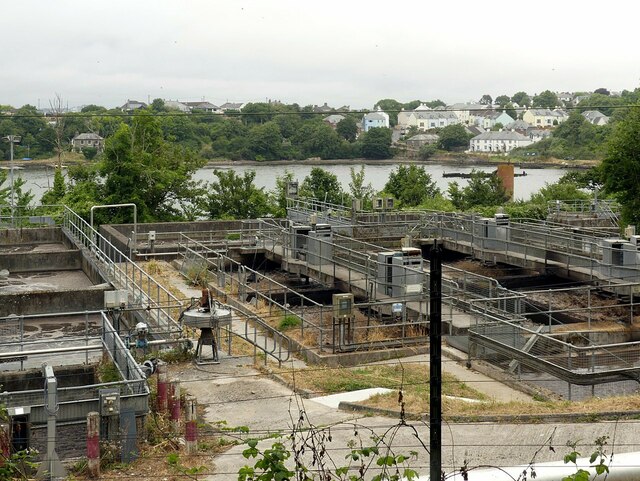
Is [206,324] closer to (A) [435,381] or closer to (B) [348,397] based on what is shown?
(B) [348,397]

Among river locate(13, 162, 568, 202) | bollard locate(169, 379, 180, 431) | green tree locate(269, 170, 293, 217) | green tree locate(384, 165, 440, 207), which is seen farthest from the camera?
river locate(13, 162, 568, 202)

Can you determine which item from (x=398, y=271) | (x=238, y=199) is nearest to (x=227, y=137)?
(x=238, y=199)

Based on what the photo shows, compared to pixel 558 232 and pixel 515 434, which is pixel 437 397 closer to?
pixel 515 434

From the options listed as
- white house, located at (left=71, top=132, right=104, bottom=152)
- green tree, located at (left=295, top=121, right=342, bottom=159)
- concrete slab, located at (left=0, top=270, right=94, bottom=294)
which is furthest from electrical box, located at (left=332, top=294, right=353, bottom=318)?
green tree, located at (left=295, top=121, right=342, bottom=159)

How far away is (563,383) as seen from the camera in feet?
71.1

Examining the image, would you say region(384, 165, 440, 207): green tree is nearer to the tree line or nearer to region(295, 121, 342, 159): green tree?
the tree line

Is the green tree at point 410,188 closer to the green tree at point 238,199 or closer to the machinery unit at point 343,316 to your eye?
the green tree at point 238,199

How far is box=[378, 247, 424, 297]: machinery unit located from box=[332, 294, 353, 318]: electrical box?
4072mm

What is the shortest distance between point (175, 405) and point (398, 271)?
13009 millimetres

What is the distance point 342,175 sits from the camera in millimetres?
124000

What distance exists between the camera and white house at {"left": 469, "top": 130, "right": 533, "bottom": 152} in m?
177

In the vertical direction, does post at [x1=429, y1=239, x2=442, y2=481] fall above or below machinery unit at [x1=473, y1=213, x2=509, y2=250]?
above

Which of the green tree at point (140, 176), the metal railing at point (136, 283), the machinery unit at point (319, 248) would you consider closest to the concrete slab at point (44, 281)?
the metal railing at point (136, 283)

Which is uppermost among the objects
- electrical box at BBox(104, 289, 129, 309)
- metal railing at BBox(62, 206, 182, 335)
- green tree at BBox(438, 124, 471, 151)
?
green tree at BBox(438, 124, 471, 151)
